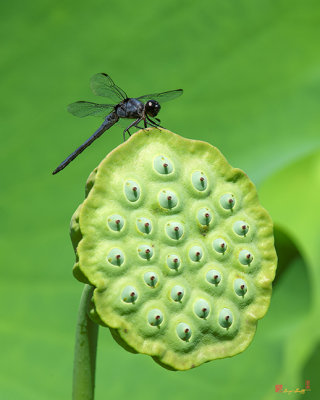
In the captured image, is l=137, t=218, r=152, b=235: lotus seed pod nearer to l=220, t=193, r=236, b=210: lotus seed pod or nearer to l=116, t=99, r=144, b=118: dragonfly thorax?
l=220, t=193, r=236, b=210: lotus seed pod

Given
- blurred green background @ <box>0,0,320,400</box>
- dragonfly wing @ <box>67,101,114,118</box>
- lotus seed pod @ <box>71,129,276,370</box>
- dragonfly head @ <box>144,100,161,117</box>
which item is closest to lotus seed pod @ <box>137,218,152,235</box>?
lotus seed pod @ <box>71,129,276,370</box>

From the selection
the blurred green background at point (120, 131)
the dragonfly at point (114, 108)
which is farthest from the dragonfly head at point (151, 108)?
the blurred green background at point (120, 131)

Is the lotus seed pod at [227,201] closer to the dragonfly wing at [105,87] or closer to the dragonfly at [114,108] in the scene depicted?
the dragonfly at [114,108]

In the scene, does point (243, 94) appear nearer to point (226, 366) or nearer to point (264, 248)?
point (226, 366)

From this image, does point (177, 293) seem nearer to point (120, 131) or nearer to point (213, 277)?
point (213, 277)

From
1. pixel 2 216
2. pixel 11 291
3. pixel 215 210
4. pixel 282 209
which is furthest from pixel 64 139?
pixel 215 210

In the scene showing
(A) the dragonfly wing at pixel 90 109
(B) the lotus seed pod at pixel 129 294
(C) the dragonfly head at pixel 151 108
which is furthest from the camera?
(A) the dragonfly wing at pixel 90 109
